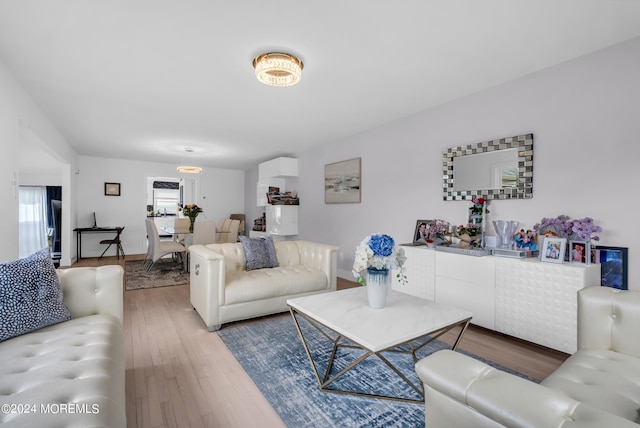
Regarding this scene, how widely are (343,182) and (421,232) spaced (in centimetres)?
187

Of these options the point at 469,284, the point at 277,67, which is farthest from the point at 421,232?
the point at 277,67

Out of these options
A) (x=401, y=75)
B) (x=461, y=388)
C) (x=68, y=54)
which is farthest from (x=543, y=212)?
(x=68, y=54)

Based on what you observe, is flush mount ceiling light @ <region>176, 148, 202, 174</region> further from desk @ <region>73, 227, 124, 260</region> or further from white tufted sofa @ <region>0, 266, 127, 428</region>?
white tufted sofa @ <region>0, 266, 127, 428</region>

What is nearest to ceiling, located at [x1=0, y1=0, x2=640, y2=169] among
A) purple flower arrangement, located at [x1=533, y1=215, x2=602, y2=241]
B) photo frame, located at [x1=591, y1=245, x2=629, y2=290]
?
purple flower arrangement, located at [x1=533, y1=215, x2=602, y2=241]

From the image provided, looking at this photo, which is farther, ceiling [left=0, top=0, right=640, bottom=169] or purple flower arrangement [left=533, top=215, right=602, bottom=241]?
purple flower arrangement [left=533, top=215, right=602, bottom=241]

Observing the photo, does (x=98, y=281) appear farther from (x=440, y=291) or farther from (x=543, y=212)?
(x=543, y=212)

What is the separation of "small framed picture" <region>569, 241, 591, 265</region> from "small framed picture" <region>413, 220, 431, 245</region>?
4.02 ft

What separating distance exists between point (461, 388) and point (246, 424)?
1251mm

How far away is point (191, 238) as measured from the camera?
565cm

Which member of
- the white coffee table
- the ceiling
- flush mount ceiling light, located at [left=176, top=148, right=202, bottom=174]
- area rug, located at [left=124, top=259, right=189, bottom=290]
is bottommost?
area rug, located at [left=124, top=259, right=189, bottom=290]

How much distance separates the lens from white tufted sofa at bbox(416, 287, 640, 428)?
2.29ft

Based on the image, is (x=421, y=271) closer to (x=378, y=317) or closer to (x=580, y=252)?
(x=580, y=252)

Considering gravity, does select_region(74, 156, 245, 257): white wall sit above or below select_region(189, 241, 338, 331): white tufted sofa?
above

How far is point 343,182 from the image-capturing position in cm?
495
